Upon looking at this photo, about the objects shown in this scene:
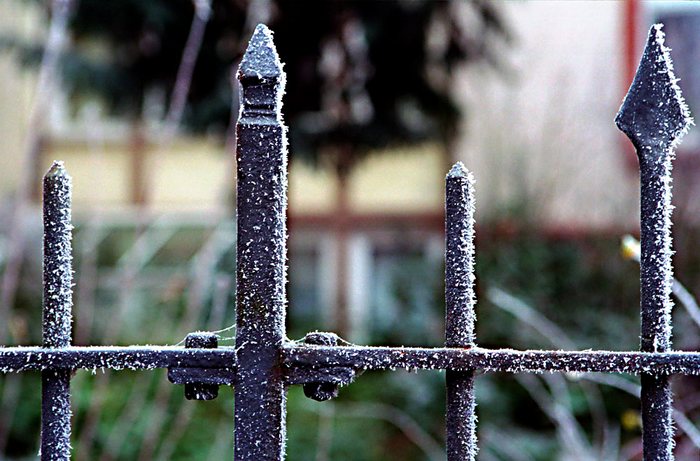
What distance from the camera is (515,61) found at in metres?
6.63

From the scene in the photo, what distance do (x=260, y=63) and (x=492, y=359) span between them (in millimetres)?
515

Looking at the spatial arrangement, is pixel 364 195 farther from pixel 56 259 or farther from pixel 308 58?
pixel 56 259

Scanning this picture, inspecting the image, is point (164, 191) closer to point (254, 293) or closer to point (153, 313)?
point (153, 313)

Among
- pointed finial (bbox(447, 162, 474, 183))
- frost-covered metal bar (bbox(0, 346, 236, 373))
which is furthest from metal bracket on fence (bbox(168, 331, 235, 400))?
pointed finial (bbox(447, 162, 474, 183))

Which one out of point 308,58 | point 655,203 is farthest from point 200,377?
point 308,58

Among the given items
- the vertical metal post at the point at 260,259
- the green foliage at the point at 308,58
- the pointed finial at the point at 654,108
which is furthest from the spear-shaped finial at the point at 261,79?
the green foliage at the point at 308,58

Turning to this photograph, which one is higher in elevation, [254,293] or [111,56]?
[111,56]

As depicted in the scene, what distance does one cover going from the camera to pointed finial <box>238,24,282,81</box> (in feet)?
3.73

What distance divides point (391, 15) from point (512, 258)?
188 centimetres

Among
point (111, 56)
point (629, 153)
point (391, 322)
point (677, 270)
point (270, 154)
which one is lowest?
point (391, 322)

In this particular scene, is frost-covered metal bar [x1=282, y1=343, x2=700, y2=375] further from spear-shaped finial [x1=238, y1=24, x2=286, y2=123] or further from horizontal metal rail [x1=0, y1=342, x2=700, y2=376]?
spear-shaped finial [x1=238, y1=24, x2=286, y2=123]

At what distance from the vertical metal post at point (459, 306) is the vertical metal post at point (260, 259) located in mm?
230

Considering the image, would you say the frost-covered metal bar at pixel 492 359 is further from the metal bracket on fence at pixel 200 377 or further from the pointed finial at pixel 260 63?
the pointed finial at pixel 260 63

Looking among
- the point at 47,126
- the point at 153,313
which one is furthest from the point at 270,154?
the point at 47,126
